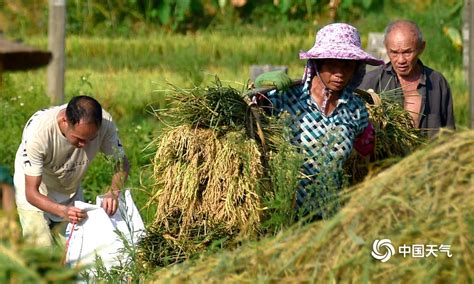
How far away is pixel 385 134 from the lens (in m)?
7.19

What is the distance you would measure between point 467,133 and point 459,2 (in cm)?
1161

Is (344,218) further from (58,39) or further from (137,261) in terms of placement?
(58,39)

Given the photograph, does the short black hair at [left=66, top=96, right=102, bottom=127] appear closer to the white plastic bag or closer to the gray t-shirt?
the gray t-shirt

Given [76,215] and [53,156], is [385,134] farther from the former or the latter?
[53,156]

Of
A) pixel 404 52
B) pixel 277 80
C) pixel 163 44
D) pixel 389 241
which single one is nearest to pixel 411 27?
pixel 404 52

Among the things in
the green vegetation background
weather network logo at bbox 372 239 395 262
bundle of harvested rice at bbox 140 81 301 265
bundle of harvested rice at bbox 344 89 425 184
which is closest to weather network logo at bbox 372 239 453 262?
weather network logo at bbox 372 239 395 262

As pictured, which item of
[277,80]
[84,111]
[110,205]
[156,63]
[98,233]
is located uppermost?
[277,80]

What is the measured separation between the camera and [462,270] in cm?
476

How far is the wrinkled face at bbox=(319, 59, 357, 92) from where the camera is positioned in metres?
6.56

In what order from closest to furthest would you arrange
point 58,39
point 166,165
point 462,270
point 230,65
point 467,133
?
point 462,270 → point 467,133 → point 166,165 → point 58,39 → point 230,65

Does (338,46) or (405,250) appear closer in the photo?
(405,250)

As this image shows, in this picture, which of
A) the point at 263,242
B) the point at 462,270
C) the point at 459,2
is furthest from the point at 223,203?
the point at 459,2

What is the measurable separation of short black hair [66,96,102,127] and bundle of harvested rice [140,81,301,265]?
33.2 inches

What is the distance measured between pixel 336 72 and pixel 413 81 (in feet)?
5.07
